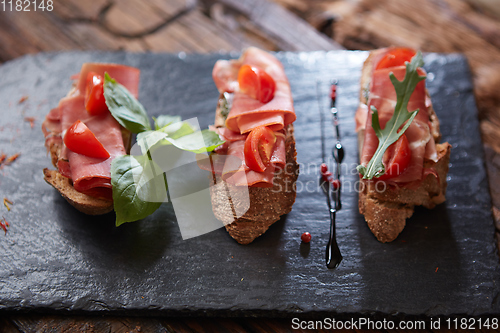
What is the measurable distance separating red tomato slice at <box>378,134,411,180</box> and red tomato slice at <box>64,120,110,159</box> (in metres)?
2.04

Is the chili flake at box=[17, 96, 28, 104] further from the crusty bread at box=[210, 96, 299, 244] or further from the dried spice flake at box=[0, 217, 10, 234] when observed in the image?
the crusty bread at box=[210, 96, 299, 244]

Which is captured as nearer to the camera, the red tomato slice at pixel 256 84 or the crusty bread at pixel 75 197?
the crusty bread at pixel 75 197

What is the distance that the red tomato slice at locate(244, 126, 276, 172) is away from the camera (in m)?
2.85

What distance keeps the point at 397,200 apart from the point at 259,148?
1079 millimetres

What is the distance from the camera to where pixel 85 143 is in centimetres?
295

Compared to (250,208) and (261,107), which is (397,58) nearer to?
(261,107)

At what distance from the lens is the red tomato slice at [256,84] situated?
317 cm

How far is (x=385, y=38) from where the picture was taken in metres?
4.48

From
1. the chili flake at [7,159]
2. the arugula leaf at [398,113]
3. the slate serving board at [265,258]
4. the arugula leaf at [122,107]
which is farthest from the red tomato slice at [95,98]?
the arugula leaf at [398,113]

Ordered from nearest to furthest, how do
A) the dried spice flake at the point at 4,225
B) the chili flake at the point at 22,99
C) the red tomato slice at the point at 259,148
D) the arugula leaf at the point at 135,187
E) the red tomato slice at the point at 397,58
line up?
the arugula leaf at the point at 135,187, the red tomato slice at the point at 259,148, the dried spice flake at the point at 4,225, the red tomato slice at the point at 397,58, the chili flake at the point at 22,99

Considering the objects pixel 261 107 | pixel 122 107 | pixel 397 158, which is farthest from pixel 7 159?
pixel 397 158

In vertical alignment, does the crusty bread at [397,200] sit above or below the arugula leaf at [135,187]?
below

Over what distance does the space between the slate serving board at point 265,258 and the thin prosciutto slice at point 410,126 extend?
35 centimetres

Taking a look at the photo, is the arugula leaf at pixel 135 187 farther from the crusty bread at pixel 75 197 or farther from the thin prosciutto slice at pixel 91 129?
the crusty bread at pixel 75 197
